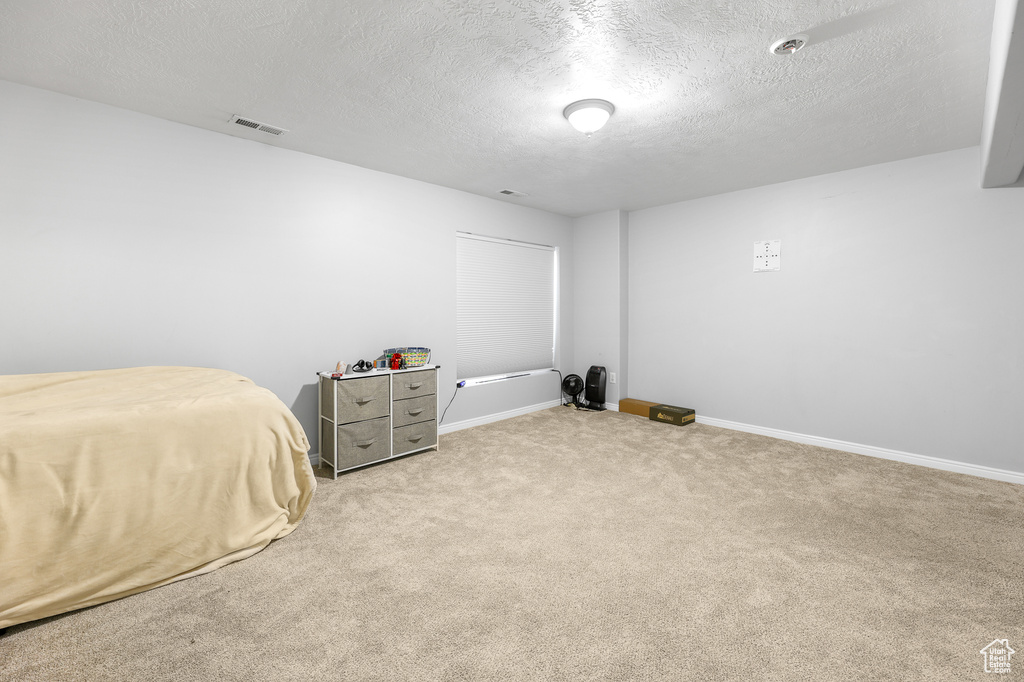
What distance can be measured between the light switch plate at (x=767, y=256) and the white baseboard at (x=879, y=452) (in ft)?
5.10

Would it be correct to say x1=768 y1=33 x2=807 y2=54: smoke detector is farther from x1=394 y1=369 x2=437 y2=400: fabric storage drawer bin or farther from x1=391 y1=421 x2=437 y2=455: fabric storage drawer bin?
x1=391 y1=421 x2=437 y2=455: fabric storage drawer bin

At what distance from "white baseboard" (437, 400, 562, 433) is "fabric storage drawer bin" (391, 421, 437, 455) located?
18.2 inches

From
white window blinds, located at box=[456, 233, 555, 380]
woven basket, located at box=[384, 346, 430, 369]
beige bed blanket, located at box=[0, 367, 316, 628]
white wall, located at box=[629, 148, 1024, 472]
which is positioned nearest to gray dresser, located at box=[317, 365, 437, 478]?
woven basket, located at box=[384, 346, 430, 369]

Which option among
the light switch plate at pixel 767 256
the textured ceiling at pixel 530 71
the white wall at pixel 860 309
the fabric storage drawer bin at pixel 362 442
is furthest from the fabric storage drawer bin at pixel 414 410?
the light switch plate at pixel 767 256

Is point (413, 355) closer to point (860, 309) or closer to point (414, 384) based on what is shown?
point (414, 384)

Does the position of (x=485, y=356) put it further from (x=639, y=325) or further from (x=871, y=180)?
(x=871, y=180)

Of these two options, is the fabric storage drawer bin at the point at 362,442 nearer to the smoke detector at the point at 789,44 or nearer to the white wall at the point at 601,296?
the white wall at the point at 601,296

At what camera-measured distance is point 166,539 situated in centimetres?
196

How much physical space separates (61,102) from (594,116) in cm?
304

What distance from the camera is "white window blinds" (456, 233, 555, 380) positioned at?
15.5 ft

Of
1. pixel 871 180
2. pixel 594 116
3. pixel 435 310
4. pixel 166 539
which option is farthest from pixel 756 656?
pixel 871 180

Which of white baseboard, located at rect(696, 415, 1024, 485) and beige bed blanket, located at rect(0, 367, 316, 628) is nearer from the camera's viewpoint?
beige bed blanket, located at rect(0, 367, 316, 628)

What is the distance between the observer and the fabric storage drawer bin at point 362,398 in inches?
129

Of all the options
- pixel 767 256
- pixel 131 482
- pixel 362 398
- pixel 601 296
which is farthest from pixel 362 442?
pixel 767 256
